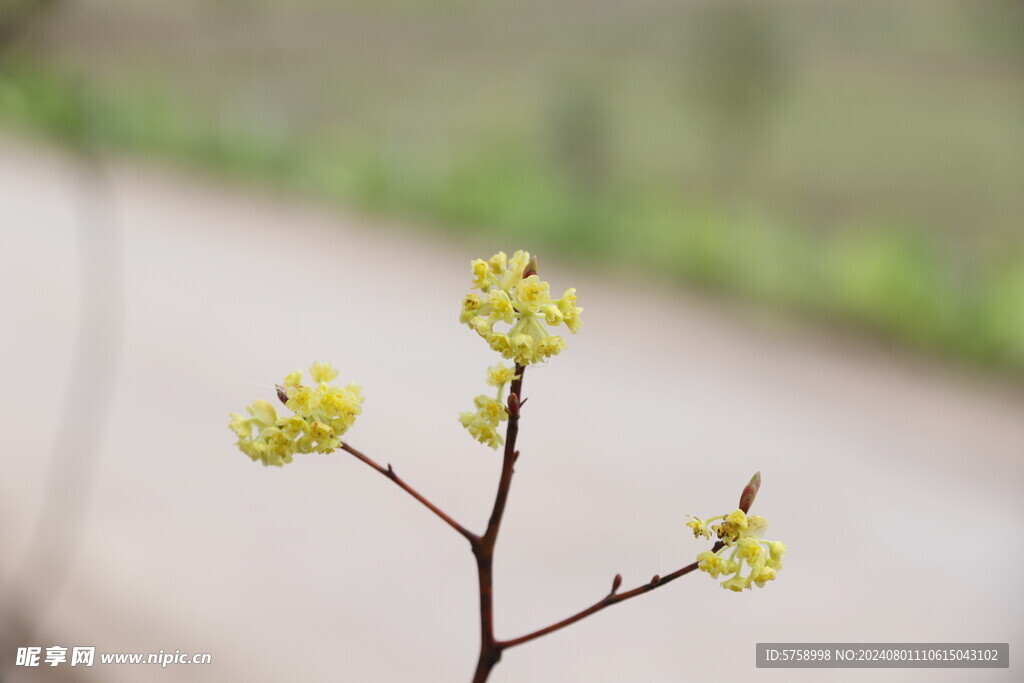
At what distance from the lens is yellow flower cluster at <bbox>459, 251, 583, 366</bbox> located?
20 cm

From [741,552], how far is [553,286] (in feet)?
3.65

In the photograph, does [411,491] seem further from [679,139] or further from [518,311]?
[679,139]

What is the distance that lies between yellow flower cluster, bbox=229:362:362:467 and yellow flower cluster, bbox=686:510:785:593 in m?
0.08

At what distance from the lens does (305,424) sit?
0.21m

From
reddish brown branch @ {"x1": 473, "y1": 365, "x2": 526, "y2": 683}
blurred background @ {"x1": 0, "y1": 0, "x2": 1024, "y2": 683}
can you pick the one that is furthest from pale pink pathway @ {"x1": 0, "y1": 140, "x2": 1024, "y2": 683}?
reddish brown branch @ {"x1": 473, "y1": 365, "x2": 526, "y2": 683}

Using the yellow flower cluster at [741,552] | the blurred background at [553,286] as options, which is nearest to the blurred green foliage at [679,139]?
the blurred background at [553,286]

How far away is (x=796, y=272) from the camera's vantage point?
4.46 feet

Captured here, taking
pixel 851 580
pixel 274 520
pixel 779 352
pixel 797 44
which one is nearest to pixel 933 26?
pixel 797 44

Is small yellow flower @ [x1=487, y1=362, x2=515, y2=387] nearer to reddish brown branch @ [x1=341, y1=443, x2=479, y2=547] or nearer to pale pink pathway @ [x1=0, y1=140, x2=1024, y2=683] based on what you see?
reddish brown branch @ [x1=341, y1=443, x2=479, y2=547]

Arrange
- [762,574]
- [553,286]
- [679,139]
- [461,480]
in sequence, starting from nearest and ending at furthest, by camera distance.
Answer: [762,574] → [461,480] → [553,286] → [679,139]

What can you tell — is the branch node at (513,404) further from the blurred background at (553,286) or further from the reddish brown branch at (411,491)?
the blurred background at (553,286)

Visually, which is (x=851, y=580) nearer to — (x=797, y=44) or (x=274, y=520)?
(x=274, y=520)

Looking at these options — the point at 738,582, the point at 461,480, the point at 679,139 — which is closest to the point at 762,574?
the point at 738,582

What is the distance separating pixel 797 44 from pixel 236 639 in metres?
1.18
